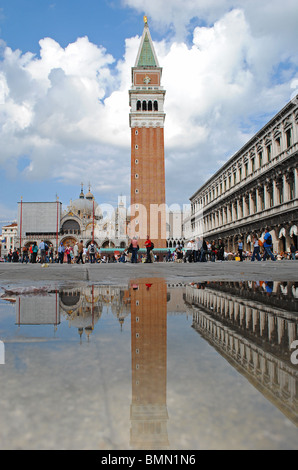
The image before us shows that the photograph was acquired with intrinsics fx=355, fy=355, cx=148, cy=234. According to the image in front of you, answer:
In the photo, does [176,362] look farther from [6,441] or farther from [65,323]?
[65,323]

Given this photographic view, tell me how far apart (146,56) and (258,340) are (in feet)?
185

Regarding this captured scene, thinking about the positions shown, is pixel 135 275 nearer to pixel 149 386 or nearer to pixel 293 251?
pixel 149 386

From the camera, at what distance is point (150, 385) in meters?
0.69

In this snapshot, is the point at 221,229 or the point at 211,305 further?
the point at 221,229

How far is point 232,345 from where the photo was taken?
38.9 inches

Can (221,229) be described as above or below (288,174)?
below

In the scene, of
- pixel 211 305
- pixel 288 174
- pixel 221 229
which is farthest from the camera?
pixel 221 229

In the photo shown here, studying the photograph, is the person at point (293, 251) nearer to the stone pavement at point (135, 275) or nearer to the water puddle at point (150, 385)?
the stone pavement at point (135, 275)

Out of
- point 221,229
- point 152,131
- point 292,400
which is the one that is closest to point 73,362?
point 292,400

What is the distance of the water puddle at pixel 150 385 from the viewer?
53cm

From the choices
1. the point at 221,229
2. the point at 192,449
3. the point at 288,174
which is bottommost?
the point at 192,449

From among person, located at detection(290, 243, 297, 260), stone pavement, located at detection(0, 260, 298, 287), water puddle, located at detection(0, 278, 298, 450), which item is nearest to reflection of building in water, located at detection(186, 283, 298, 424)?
water puddle, located at detection(0, 278, 298, 450)

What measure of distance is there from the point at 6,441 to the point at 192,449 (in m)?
0.27

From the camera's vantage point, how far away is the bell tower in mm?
44125
